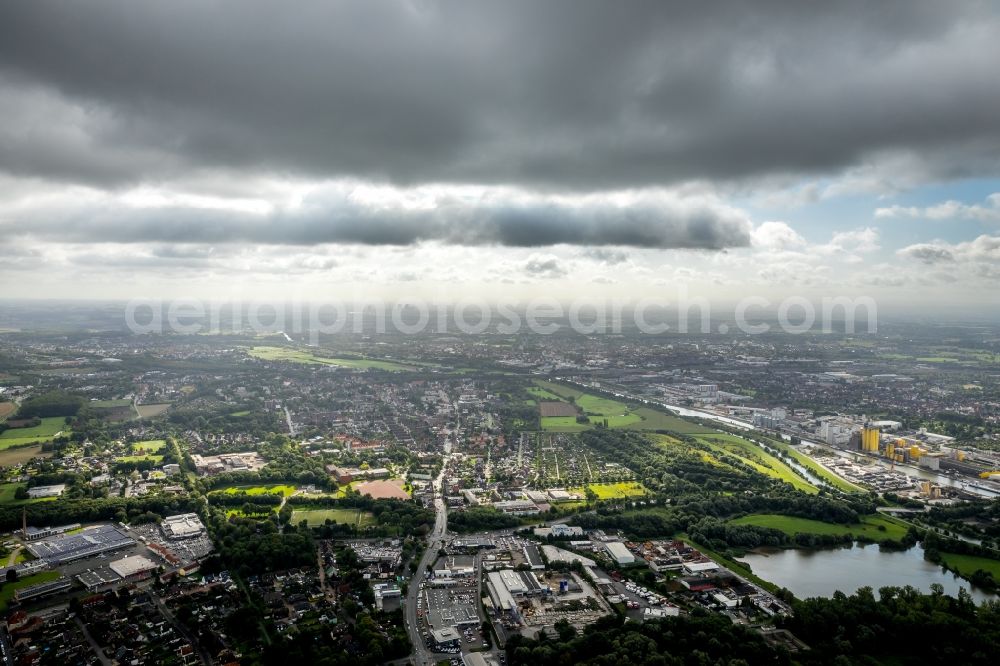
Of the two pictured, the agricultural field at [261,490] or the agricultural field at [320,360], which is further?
the agricultural field at [320,360]

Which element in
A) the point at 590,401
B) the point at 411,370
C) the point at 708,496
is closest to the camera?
the point at 708,496

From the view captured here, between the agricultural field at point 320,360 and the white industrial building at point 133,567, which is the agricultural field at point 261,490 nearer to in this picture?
the white industrial building at point 133,567

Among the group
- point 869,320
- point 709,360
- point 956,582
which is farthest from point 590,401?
point 869,320

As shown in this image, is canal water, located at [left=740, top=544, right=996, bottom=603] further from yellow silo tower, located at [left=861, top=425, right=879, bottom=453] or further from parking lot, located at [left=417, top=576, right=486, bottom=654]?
yellow silo tower, located at [left=861, top=425, right=879, bottom=453]

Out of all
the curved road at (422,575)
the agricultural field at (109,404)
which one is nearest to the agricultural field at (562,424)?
the curved road at (422,575)

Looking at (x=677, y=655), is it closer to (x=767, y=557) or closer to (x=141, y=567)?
(x=767, y=557)

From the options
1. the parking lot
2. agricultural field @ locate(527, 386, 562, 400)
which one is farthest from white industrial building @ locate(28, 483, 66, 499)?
agricultural field @ locate(527, 386, 562, 400)
